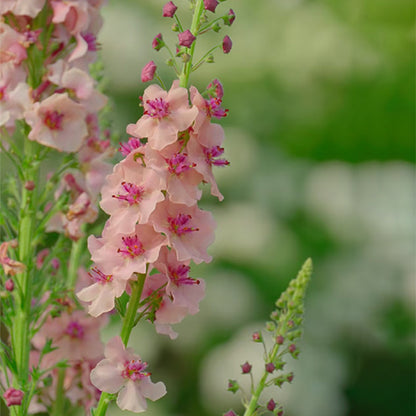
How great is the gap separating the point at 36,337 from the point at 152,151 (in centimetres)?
39

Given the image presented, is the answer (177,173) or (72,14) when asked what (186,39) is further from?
(72,14)

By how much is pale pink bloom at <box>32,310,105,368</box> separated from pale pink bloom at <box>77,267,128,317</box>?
256 millimetres

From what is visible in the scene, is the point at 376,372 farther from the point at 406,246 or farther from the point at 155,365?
the point at 155,365

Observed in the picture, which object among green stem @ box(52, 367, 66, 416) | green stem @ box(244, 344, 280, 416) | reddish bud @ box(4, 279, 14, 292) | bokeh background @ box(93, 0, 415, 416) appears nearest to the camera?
green stem @ box(244, 344, 280, 416)

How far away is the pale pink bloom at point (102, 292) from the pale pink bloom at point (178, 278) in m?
0.03

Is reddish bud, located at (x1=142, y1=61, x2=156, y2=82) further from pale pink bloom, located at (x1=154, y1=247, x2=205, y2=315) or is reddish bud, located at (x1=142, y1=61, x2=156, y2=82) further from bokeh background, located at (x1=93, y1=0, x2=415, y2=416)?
bokeh background, located at (x1=93, y1=0, x2=415, y2=416)

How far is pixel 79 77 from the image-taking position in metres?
0.76

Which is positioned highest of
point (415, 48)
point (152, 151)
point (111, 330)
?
point (152, 151)

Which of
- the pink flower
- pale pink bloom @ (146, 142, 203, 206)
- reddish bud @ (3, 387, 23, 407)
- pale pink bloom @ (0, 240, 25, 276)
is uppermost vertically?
pale pink bloom @ (146, 142, 203, 206)

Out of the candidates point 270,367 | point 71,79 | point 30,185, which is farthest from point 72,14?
point 270,367

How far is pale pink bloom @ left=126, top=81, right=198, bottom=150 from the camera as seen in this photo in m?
0.56

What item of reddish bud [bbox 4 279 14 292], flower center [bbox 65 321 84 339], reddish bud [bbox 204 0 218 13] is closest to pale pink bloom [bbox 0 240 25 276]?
reddish bud [bbox 4 279 14 292]

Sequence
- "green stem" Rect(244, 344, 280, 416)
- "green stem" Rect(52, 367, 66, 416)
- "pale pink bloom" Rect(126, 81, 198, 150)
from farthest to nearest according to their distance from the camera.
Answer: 1. "green stem" Rect(52, 367, 66, 416)
2. "green stem" Rect(244, 344, 280, 416)
3. "pale pink bloom" Rect(126, 81, 198, 150)

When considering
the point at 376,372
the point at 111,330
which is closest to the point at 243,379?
the point at 111,330
